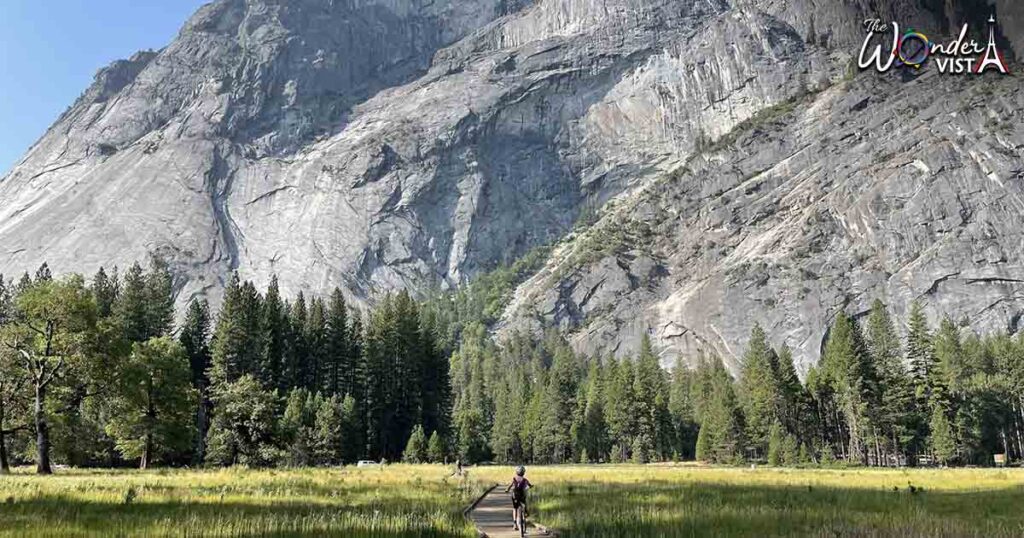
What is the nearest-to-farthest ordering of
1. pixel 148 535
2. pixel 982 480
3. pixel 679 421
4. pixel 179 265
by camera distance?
1. pixel 148 535
2. pixel 982 480
3. pixel 679 421
4. pixel 179 265

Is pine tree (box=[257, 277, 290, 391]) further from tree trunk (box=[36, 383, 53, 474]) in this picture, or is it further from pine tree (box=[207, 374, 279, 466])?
tree trunk (box=[36, 383, 53, 474])

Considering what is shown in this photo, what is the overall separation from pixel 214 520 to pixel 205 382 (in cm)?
6488

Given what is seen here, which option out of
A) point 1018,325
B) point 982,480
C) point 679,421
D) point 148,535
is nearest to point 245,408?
point 148,535

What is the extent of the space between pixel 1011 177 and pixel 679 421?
11304 centimetres

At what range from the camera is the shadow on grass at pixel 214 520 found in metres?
14.8

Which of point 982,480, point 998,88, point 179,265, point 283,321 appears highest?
point 998,88

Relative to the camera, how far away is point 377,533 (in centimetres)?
1514

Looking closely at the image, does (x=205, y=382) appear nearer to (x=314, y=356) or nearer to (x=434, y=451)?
(x=314, y=356)

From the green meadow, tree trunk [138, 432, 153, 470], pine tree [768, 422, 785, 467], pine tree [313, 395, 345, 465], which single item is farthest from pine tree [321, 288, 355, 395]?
the green meadow

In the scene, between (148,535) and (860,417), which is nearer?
(148,535)

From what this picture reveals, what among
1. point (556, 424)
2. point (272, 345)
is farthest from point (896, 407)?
point (272, 345)

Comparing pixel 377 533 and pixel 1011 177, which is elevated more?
pixel 1011 177

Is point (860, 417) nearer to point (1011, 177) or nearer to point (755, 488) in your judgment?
point (755, 488)

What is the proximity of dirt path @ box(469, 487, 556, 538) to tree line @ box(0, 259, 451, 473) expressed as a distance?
1047 inches
